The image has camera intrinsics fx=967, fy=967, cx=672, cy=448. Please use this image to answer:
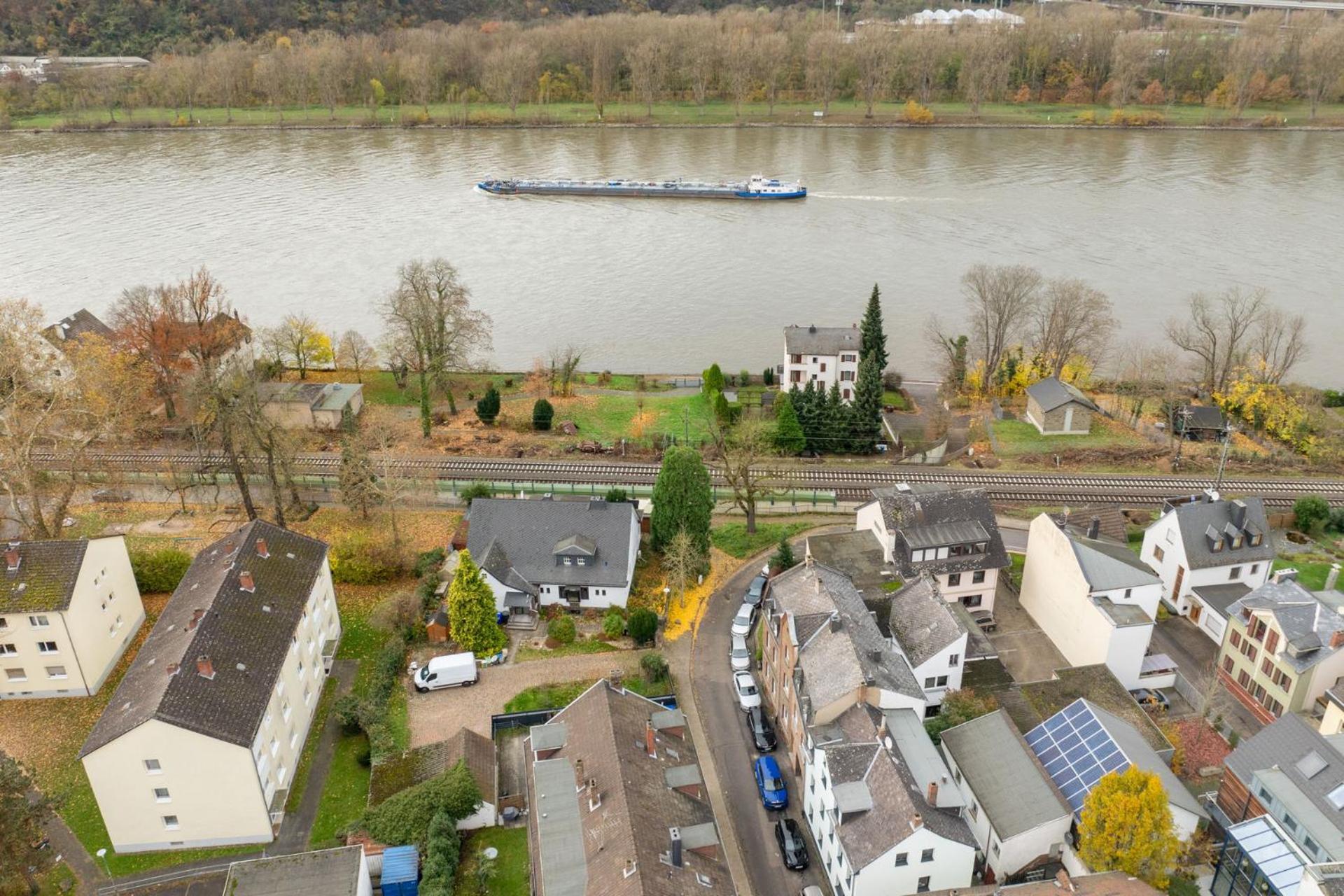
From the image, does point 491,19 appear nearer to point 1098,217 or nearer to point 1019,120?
point 1019,120

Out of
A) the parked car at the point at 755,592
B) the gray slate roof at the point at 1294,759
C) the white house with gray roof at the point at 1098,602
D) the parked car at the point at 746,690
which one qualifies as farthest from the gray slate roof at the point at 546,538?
the gray slate roof at the point at 1294,759

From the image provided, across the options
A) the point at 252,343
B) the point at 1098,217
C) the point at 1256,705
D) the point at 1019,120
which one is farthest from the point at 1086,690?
the point at 1019,120

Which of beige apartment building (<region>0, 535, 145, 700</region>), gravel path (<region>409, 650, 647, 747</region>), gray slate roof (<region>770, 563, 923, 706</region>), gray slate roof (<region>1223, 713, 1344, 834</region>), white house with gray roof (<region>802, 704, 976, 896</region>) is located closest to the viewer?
white house with gray roof (<region>802, 704, 976, 896</region>)

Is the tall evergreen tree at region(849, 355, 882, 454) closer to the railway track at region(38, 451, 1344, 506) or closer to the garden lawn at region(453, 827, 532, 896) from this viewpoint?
the railway track at region(38, 451, 1344, 506)

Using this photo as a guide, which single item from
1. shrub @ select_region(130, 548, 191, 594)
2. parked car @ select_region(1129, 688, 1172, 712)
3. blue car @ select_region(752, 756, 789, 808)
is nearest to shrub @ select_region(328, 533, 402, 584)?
shrub @ select_region(130, 548, 191, 594)

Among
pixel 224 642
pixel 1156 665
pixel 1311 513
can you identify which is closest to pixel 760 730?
pixel 1156 665

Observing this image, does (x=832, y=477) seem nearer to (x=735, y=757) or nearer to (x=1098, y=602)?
(x=1098, y=602)

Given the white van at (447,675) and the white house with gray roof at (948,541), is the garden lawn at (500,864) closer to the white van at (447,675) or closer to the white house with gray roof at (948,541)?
the white van at (447,675)

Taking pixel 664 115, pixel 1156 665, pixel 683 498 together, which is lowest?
pixel 1156 665
